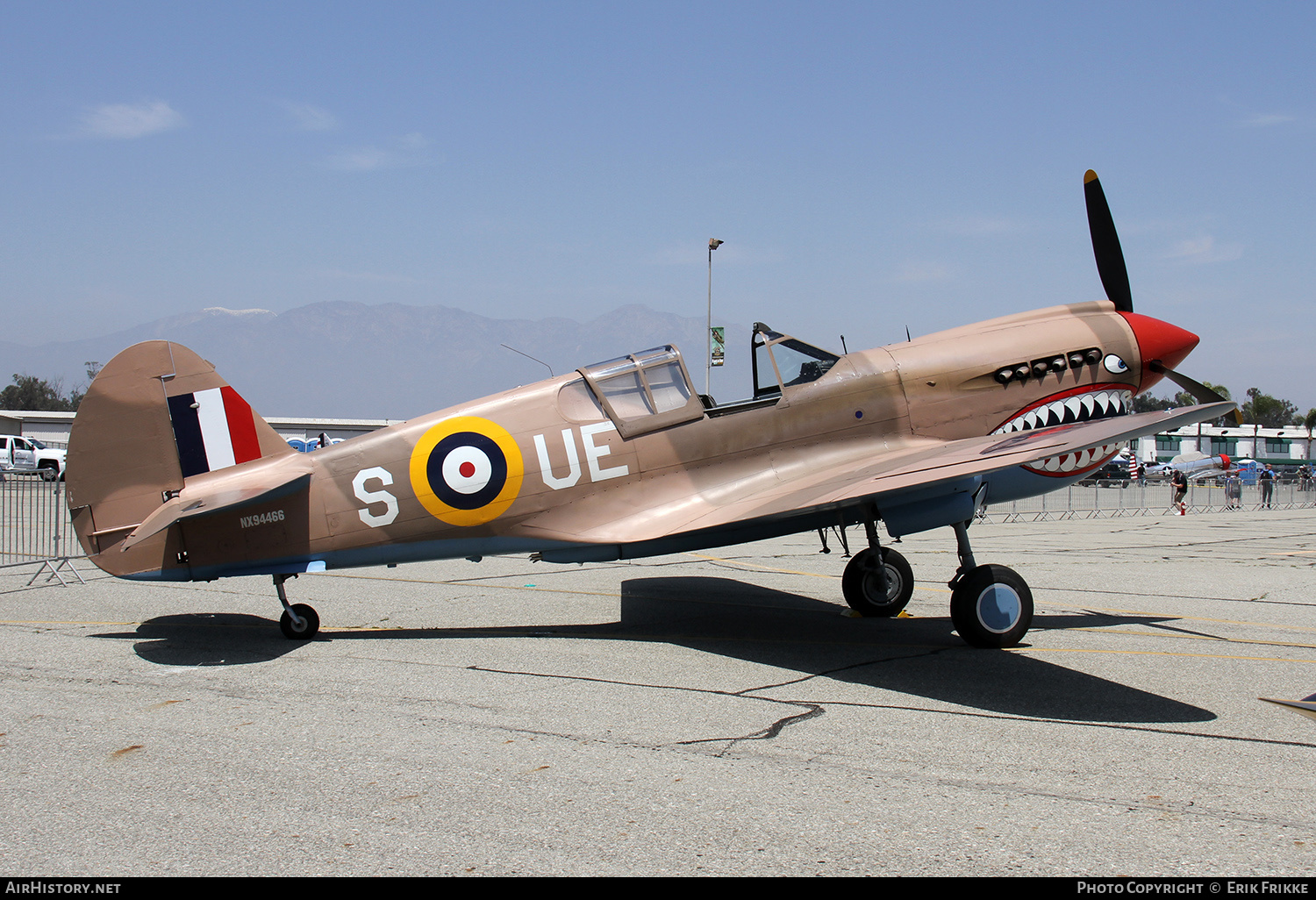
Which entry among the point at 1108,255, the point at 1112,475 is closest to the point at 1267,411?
the point at 1112,475

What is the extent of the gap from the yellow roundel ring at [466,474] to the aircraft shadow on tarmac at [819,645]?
1192mm

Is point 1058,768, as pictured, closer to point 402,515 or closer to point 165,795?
point 165,795

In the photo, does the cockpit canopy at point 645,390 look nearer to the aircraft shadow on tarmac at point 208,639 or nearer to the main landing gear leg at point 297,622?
the main landing gear leg at point 297,622

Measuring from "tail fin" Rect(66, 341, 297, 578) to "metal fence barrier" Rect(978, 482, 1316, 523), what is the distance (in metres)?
20.8

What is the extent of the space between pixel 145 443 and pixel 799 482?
219 inches

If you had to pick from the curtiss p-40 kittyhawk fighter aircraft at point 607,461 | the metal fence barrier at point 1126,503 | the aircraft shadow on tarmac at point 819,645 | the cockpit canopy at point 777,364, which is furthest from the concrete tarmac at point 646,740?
the metal fence barrier at point 1126,503

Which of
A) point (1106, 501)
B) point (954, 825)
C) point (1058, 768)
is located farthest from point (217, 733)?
point (1106, 501)

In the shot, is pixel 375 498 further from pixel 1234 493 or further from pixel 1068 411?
pixel 1234 493

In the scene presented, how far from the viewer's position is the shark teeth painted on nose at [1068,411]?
7945 mm

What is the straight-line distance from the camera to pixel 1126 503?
113 ft

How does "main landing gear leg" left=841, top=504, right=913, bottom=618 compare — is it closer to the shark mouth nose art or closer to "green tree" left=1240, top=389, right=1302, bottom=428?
the shark mouth nose art

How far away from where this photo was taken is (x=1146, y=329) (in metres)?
8.33

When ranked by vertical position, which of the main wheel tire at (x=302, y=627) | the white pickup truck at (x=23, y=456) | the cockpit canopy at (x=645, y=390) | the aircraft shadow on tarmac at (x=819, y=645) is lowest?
the aircraft shadow on tarmac at (x=819, y=645)
